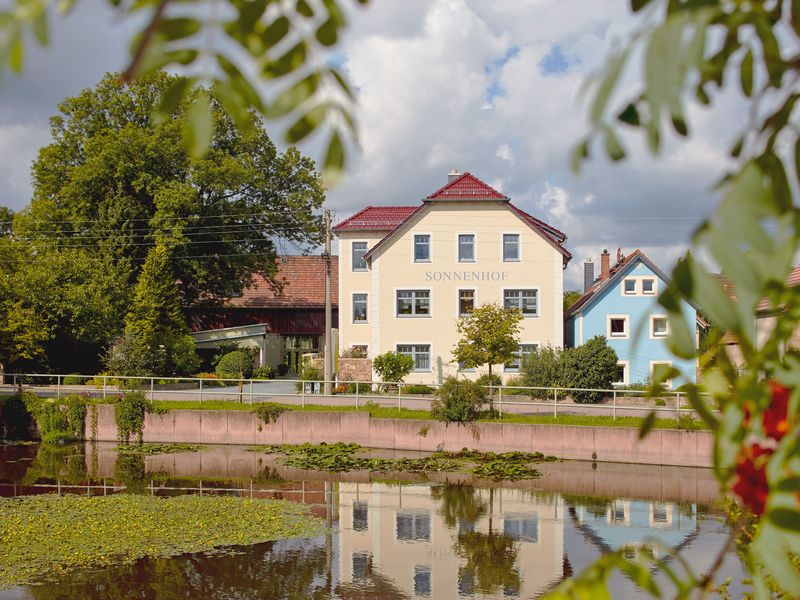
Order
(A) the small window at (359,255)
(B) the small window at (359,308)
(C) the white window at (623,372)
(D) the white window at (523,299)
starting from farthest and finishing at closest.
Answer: (A) the small window at (359,255), (B) the small window at (359,308), (D) the white window at (523,299), (C) the white window at (623,372)

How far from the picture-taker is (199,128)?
1.22m

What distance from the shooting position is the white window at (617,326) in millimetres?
37469

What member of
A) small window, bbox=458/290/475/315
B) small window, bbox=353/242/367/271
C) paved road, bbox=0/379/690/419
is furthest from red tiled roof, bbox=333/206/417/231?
paved road, bbox=0/379/690/419

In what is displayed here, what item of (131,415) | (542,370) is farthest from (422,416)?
(131,415)

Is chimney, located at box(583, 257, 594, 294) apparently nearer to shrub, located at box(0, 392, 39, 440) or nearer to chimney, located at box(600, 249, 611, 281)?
chimney, located at box(600, 249, 611, 281)

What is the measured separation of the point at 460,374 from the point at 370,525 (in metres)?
20.6

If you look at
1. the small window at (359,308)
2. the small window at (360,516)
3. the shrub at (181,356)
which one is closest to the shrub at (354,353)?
the small window at (359,308)

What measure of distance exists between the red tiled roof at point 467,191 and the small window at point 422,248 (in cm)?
185

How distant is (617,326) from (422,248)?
930cm

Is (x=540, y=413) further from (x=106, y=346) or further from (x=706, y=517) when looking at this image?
(x=106, y=346)

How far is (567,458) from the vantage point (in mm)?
24531

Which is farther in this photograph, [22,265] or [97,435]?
[22,265]

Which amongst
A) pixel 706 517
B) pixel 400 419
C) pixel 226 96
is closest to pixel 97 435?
pixel 400 419

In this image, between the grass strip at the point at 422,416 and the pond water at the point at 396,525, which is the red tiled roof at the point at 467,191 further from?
the pond water at the point at 396,525
